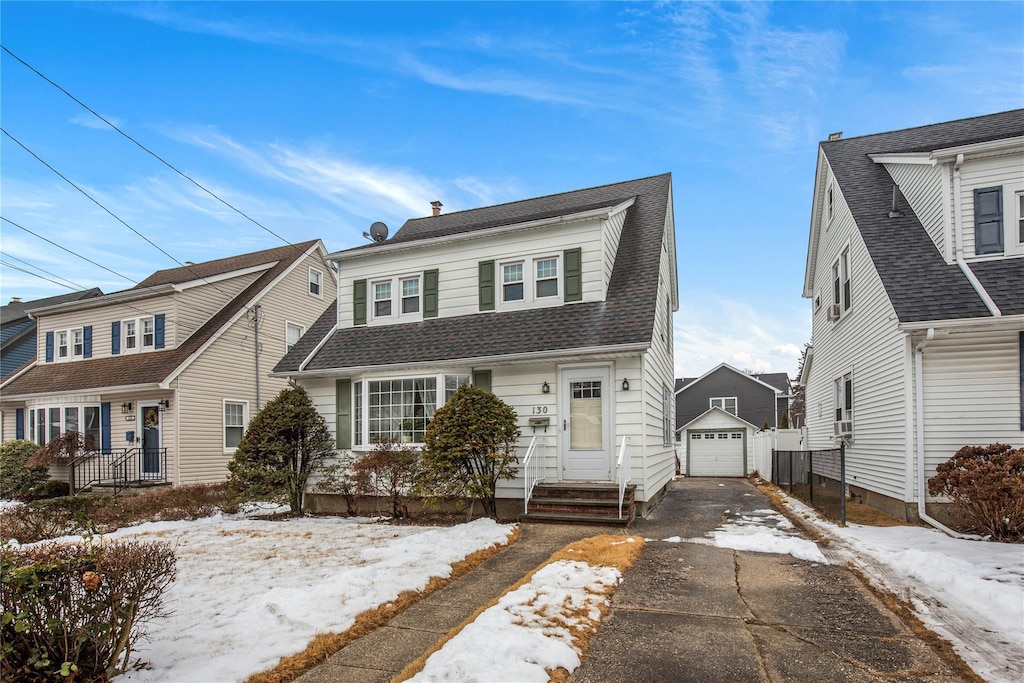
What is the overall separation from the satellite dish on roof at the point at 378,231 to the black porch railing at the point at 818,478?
11824 millimetres

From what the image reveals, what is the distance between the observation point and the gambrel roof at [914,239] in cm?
959

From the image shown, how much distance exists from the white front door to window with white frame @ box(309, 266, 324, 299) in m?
14.1

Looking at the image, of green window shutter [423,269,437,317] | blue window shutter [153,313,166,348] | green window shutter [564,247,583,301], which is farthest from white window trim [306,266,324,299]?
green window shutter [564,247,583,301]

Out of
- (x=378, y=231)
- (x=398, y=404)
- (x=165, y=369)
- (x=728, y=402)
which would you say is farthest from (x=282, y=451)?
(x=728, y=402)

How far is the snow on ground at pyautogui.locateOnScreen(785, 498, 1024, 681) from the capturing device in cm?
459

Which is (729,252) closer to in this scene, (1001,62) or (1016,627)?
(1001,62)

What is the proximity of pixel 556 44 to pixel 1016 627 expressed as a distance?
1137 cm

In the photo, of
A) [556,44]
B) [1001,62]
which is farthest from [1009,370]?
[556,44]

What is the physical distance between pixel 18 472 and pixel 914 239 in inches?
946

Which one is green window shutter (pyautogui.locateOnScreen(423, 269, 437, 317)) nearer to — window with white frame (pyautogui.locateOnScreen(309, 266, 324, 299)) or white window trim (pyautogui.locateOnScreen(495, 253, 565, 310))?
white window trim (pyautogui.locateOnScreen(495, 253, 565, 310))

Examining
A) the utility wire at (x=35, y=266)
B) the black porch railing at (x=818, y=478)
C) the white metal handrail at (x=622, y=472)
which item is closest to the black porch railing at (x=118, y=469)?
the utility wire at (x=35, y=266)

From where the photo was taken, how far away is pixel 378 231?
16.4 m

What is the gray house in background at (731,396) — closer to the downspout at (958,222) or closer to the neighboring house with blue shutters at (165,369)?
the neighboring house with blue shutters at (165,369)

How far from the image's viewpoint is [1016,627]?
501 cm
